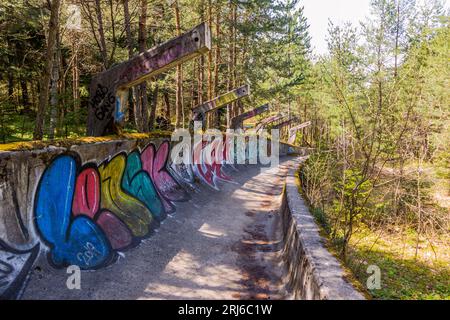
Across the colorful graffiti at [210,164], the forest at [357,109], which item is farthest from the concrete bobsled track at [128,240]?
the colorful graffiti at [210,164]

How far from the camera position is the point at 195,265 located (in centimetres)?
556

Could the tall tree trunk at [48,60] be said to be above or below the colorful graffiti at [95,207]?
above

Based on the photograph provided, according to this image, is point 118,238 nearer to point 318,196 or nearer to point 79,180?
point 79,180

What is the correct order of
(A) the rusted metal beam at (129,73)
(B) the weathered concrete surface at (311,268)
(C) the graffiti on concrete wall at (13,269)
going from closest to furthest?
(B) the weathered concrete surface at (311,268) → (C) the graffiti on concrete wall at (13,269) → (A) the rusted metal beam at (129,73)

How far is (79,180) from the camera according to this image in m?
5.44

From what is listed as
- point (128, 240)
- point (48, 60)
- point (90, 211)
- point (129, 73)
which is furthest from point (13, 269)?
point (129, 73)

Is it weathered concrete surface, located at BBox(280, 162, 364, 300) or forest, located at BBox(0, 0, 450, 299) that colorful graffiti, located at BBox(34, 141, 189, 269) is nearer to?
forest, located at BBox(0, 0, 450, 299)

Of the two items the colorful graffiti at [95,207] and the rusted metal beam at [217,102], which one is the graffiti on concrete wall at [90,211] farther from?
the rusted metal beam at [217,102]

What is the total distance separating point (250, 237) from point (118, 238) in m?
3.14

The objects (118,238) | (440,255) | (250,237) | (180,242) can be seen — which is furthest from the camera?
(440,255)

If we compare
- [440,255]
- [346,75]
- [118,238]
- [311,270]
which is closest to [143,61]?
[118,238]

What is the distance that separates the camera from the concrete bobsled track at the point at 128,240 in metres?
4.12

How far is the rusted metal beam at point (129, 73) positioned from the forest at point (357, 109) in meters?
1.24

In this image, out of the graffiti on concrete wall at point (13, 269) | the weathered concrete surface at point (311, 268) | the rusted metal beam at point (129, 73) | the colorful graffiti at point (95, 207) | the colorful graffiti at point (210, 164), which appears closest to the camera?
the weathered concrete surface at point (311, 268)
